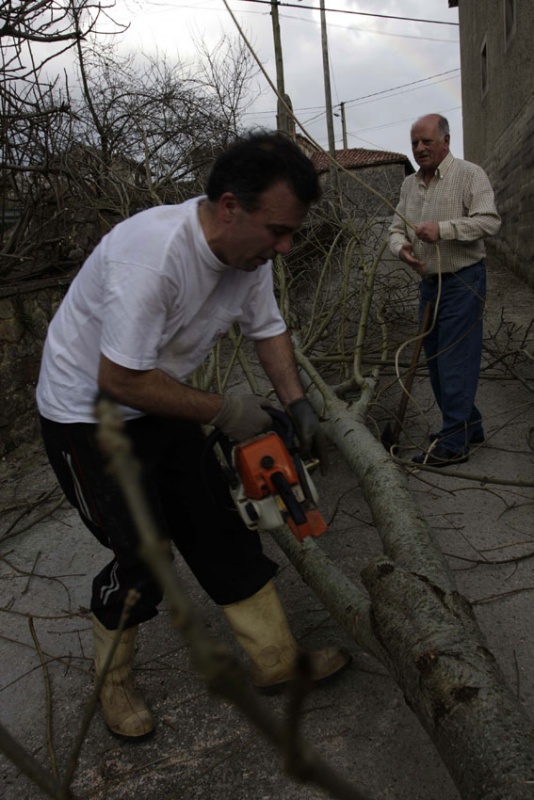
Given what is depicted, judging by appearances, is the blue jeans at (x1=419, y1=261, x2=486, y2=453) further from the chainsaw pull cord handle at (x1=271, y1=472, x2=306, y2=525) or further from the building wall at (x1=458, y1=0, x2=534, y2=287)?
the building wall at (x1=458, y1=0, x2=534, y2=287)

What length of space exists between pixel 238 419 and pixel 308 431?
13.2 inches

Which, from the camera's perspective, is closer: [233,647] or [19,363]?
[233,647]

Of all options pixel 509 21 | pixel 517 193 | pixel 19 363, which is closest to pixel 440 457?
pixel 19 363

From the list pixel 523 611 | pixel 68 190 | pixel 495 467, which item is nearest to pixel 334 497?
pixel 495 467

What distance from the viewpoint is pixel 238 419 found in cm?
182

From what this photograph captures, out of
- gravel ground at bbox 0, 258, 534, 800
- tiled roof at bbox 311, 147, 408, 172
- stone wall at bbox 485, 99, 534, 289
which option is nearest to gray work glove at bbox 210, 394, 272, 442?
gravel ground at bbox 0, 258, 534, 800

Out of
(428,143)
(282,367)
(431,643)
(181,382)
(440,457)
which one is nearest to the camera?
(431,643)

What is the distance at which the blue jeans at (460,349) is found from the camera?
11.4 ft

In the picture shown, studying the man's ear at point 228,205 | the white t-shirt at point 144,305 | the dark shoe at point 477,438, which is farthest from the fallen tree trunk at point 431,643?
the dark shoe at point 477,438

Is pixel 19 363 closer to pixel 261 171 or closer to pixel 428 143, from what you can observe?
pixel 428 143

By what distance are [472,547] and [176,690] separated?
4.52ft

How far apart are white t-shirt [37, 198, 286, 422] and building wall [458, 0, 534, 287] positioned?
5344 mm

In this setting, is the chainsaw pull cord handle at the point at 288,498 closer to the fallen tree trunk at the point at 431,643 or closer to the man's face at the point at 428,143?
the fallen tree trunk at the point at 431,643

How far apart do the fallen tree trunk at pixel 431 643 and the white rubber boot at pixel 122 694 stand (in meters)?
0.67
